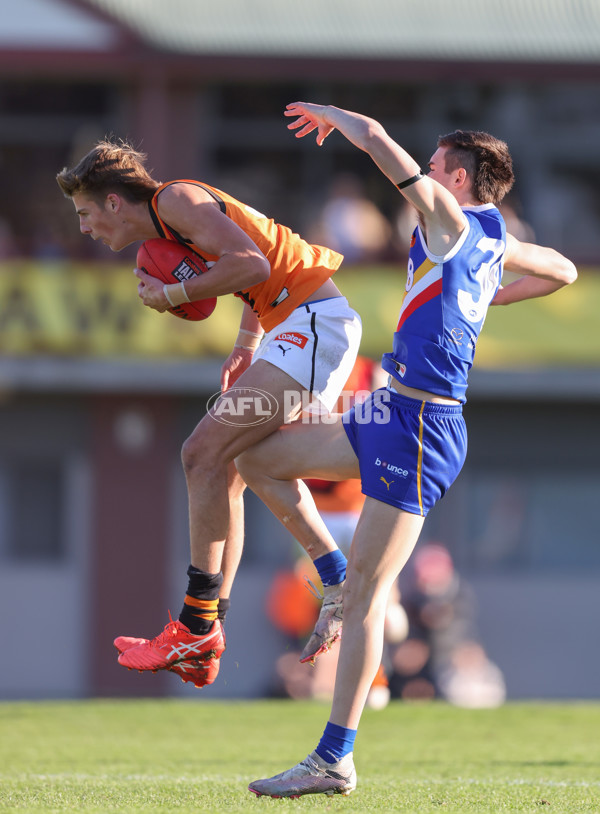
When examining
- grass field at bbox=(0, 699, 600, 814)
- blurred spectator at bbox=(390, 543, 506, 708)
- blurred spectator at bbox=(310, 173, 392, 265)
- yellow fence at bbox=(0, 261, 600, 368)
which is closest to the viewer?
grass field at bbox=(0, 699, 600, 814)

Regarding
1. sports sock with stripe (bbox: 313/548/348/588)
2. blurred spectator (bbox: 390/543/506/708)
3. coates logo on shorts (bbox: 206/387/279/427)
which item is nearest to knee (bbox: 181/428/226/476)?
coates logo on shorts (bbox: 206/387/279/427)

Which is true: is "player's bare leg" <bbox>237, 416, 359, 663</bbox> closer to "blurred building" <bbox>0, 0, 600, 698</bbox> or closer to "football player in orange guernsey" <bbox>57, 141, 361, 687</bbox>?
"football player in orange guernsey" <bbox>57, 141, 361, 687</bbox>

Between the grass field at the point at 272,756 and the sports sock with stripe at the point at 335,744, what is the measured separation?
20 centimetres

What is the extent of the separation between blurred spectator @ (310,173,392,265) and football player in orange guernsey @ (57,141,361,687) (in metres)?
10.8

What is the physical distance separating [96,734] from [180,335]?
25.3ft

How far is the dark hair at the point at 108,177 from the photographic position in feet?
17.8

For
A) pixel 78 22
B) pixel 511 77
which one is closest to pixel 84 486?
pixel 78 22

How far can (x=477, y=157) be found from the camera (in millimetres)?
5152

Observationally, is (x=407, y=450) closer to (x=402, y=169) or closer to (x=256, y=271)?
(x=256, y=271)

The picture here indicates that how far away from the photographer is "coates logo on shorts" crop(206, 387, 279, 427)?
518 centimetres

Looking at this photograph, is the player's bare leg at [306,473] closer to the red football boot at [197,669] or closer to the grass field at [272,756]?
the red football boot at [197,669]

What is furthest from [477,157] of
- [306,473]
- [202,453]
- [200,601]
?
[200,601]

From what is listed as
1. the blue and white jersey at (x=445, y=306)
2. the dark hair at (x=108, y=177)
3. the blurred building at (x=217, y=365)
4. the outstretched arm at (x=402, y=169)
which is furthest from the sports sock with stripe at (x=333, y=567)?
the blurred building at (x=217, y=365)

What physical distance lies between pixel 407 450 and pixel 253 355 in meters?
0.96
